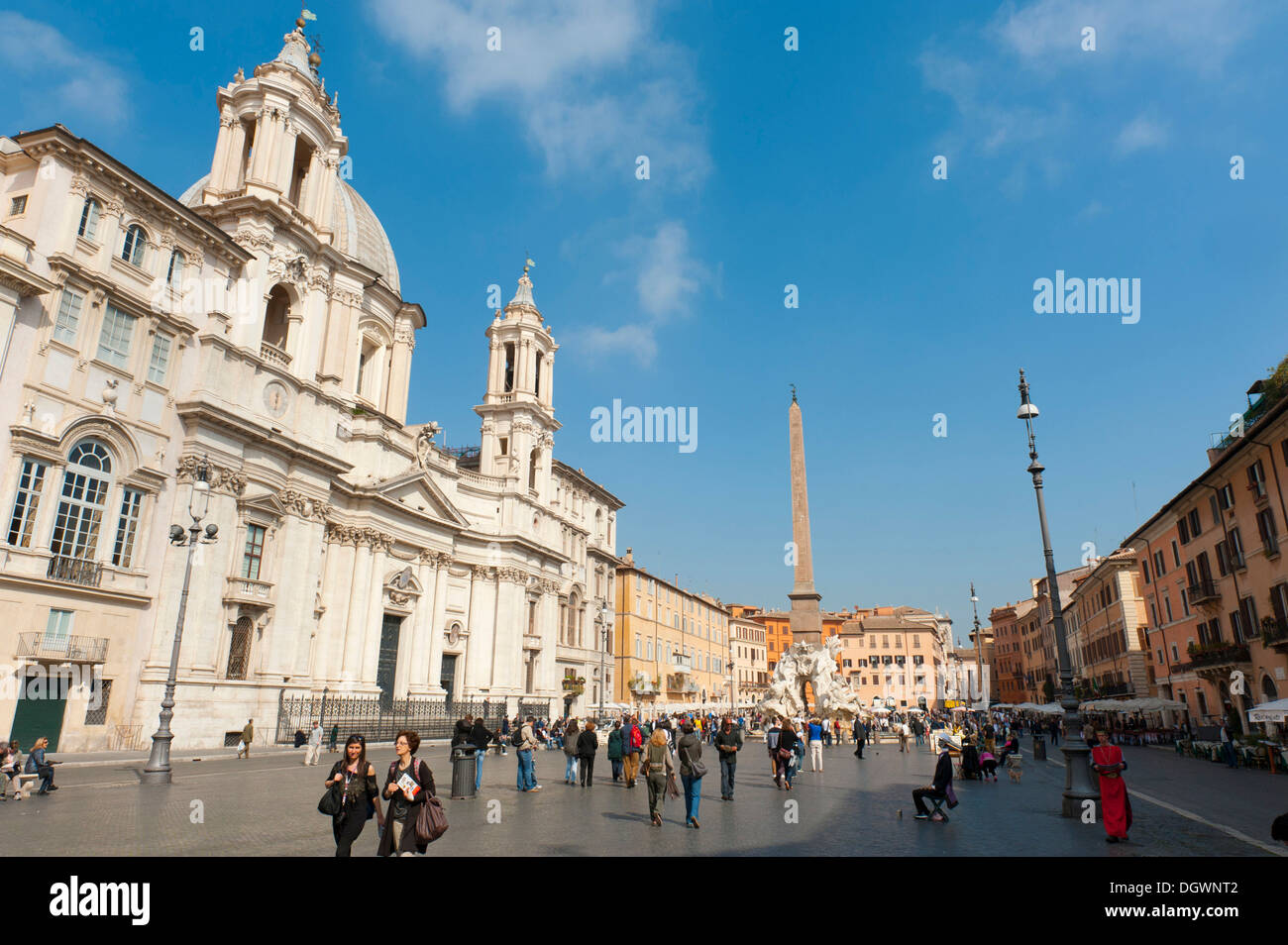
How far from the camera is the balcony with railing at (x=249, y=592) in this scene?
2531 cm

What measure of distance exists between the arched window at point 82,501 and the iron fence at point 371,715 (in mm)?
8184

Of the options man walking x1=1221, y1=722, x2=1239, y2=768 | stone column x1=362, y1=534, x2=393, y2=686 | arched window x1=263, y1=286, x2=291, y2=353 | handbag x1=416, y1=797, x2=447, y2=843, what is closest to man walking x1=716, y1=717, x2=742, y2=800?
handbag x1=416, y1=797, x2=447, y2=843

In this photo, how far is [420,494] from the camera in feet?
125

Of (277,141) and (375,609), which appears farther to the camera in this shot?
(375,609)

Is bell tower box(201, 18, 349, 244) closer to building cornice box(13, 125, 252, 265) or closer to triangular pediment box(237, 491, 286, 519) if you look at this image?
building cornice box(13, 125, 252, 265)

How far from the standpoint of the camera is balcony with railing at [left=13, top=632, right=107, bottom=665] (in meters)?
18.7

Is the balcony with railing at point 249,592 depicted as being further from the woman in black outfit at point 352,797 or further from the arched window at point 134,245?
the woman in black outfit at point 352,797

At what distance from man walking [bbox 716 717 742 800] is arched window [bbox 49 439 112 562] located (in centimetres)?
1823

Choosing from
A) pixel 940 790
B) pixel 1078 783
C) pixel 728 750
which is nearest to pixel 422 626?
pixel 728 750

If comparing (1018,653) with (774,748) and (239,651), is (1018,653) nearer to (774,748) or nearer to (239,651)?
(774,748)

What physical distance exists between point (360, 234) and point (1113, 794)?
4107cm

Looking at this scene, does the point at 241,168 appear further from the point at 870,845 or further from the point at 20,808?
the point at 870,845

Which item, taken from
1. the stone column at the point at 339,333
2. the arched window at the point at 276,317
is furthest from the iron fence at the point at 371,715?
the arched window at the point at 276,317

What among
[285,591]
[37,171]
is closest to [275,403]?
[285,591]
